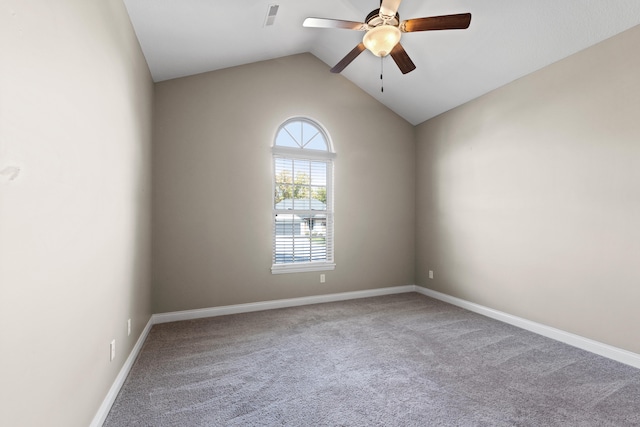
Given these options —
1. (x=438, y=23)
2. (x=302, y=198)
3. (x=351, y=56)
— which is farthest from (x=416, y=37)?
(x=302, y=198)

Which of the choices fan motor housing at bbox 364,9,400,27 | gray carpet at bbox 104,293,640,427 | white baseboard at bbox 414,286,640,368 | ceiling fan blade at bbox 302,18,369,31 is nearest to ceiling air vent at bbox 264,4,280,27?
ceiling fan blade at bbox 302,18,369,31

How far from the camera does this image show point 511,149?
3537 mm

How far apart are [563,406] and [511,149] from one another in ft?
8.51

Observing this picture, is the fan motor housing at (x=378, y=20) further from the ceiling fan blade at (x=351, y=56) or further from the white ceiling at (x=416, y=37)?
Answer: the white ceiling at (x=416, y=37)

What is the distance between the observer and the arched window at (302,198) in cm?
417

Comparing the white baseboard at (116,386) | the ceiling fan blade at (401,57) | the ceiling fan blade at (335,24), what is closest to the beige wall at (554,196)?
the ceiling fan blade at (401,57)

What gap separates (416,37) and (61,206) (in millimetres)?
3499

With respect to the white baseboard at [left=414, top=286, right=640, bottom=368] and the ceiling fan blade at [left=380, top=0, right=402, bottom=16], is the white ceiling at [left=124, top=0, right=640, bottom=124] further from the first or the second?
the white baseboard at [left=414, top=286, right=640, bottom=368]

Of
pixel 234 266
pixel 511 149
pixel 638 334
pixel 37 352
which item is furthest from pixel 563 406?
pixel 234 266

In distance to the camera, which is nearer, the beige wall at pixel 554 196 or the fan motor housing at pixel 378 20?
the fan motor housing at pixel 378 20

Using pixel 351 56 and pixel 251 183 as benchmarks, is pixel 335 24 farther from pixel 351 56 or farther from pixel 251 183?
pixel 251 183

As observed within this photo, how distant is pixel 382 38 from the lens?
7.66 feet

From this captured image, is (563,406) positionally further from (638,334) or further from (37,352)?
(37,352)

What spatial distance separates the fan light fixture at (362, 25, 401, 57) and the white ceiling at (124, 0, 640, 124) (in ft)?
3.07
